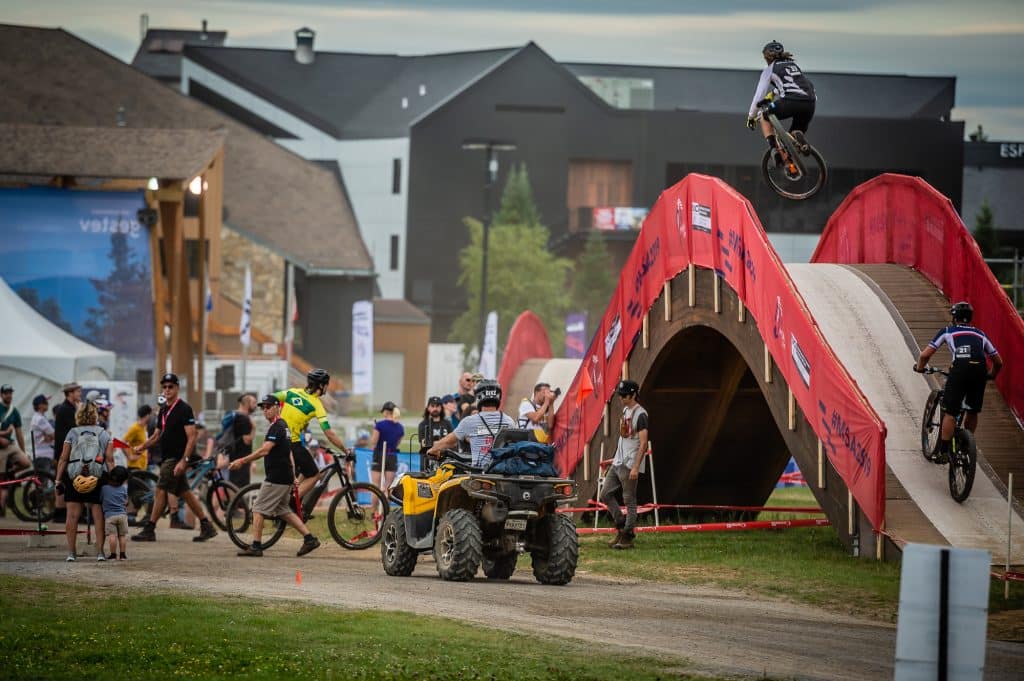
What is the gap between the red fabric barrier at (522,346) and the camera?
36625 millimetres

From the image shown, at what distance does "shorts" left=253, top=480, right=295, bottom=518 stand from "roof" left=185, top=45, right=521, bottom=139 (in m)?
66.4

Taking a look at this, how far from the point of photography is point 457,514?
15.0 meters

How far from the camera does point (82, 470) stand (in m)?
16.8

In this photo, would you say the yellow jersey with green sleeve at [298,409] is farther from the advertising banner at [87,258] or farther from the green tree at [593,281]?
the green tree at [593,281]

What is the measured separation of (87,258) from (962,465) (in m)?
25.0

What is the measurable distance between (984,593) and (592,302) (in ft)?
222

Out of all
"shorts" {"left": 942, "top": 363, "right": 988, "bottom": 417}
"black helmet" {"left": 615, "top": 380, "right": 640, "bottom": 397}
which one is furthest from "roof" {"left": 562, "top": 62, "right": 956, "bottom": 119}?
"shorts" {"left": 942, "top": 363, "right": 988, "bottom": 417}

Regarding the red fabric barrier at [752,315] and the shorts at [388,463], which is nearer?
the red fabric barrier at [752,315]

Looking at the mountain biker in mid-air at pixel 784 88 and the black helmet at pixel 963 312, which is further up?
the mountain biker in mid-air at pixel 784 88

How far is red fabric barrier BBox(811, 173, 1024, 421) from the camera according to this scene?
59.0ft

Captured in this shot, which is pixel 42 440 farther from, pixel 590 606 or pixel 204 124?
pixel 204 124

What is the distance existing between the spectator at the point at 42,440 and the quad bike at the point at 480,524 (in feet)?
35.2

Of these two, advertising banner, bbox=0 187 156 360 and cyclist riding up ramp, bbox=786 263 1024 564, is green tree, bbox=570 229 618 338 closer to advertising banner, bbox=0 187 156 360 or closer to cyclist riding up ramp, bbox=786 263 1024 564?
advertising banner, bbox=0 187 156 360

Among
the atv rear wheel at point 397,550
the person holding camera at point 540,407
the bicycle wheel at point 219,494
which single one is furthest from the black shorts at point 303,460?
the person holding camera at point 540,407
